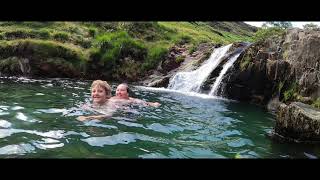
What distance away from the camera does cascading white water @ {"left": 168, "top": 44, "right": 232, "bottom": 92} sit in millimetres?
20172

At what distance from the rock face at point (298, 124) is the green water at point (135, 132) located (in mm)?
416

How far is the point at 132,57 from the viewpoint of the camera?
966 inches

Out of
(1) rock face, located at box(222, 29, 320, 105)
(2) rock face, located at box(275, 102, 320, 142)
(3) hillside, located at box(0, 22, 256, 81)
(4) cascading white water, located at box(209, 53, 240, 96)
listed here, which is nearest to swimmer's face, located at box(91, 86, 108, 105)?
(2) rock face, located at box(275, 102, 320, 142)

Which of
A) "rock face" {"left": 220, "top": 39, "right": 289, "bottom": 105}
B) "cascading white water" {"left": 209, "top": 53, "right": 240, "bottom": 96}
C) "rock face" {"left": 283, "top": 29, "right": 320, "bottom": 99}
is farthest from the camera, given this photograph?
"cascading white water" {"left": 209, "top": 53, "right": 240, "bottom": 96}

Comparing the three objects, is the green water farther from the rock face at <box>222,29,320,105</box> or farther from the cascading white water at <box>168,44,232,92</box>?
the cascading white water at <box>168,44,232,92</box>

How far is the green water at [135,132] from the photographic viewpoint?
746cm

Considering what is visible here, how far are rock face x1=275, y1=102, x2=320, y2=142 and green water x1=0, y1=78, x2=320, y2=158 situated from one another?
42cm

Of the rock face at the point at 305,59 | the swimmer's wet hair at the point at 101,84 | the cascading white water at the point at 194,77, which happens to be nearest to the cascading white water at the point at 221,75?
the cascading white water at the point at 194,77

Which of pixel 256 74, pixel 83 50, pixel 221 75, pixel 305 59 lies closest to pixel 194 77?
pixel 221 75

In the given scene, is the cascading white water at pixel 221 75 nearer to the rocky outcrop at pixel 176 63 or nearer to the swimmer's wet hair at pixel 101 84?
the rocky outcrop at pixel 176 63
